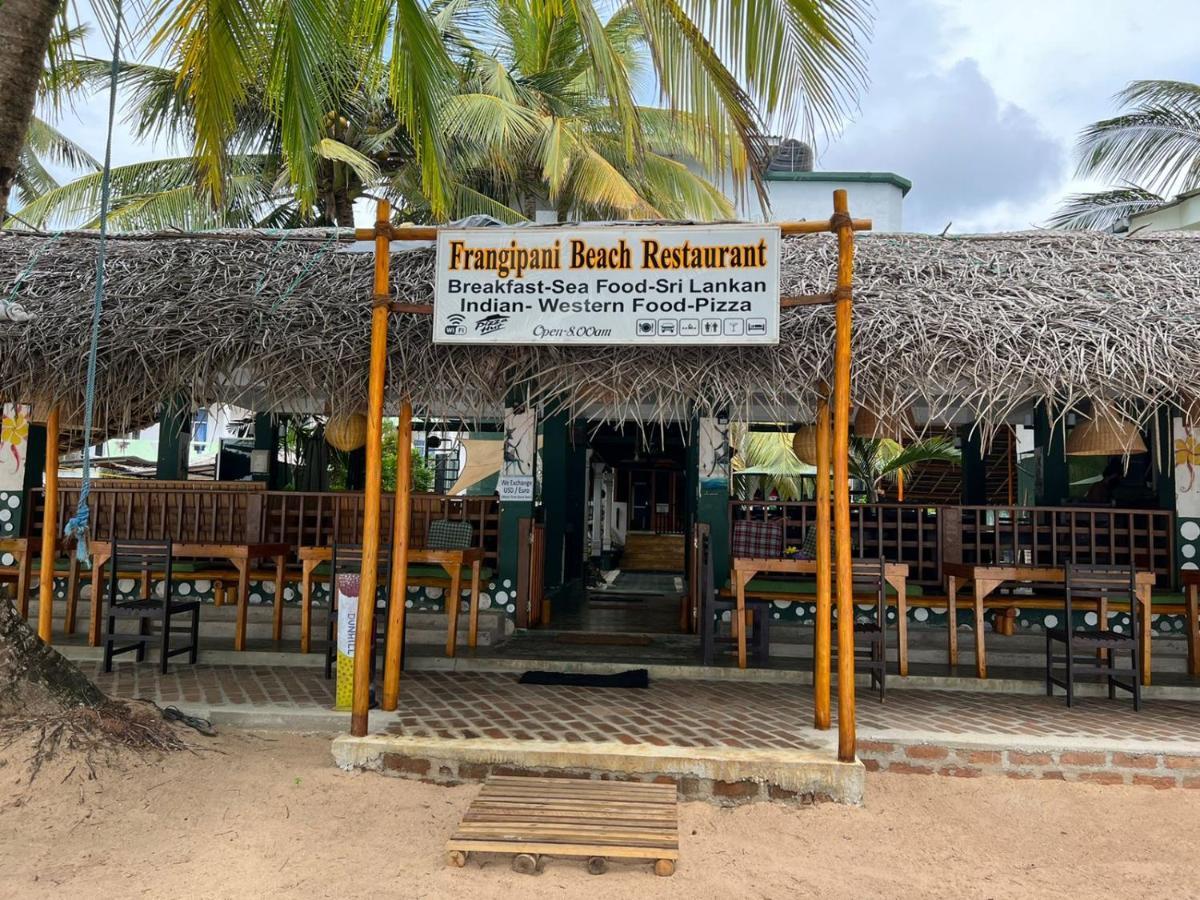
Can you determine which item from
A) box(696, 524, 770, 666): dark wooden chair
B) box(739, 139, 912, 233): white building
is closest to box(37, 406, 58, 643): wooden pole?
box(696, 524, 770, 666): dark wooden chair

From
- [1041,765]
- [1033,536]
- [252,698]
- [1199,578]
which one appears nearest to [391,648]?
[252,698]

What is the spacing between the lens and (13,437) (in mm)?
8742

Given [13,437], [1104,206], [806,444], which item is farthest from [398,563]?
[1104,206]

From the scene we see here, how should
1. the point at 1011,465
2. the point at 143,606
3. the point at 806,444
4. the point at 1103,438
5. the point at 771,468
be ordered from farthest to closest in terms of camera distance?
the point at 771,468, the point at 1011,465, the point at 806,444, the point at 1103,438, the point at 143,606

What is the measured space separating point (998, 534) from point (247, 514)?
705 centimetres

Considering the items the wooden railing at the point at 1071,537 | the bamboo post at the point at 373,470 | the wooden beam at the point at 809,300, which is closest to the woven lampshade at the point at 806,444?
the wooden railing at the point at 1071,537

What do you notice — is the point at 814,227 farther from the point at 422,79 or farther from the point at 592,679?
the point at 592,679

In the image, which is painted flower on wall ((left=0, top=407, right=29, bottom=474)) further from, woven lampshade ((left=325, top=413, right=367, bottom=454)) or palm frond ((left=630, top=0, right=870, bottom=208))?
palm frond ((left=630, top=0, right=870, bottom=208))

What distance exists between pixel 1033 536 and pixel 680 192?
9148 millimetres

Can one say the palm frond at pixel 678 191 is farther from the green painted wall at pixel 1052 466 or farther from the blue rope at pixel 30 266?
the blue rope at pixel 30 266

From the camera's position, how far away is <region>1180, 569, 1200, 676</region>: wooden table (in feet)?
22.9

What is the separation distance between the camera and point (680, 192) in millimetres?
14844

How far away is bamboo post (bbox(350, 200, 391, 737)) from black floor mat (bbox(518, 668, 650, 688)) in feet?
6.37

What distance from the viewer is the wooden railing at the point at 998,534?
306 inches
